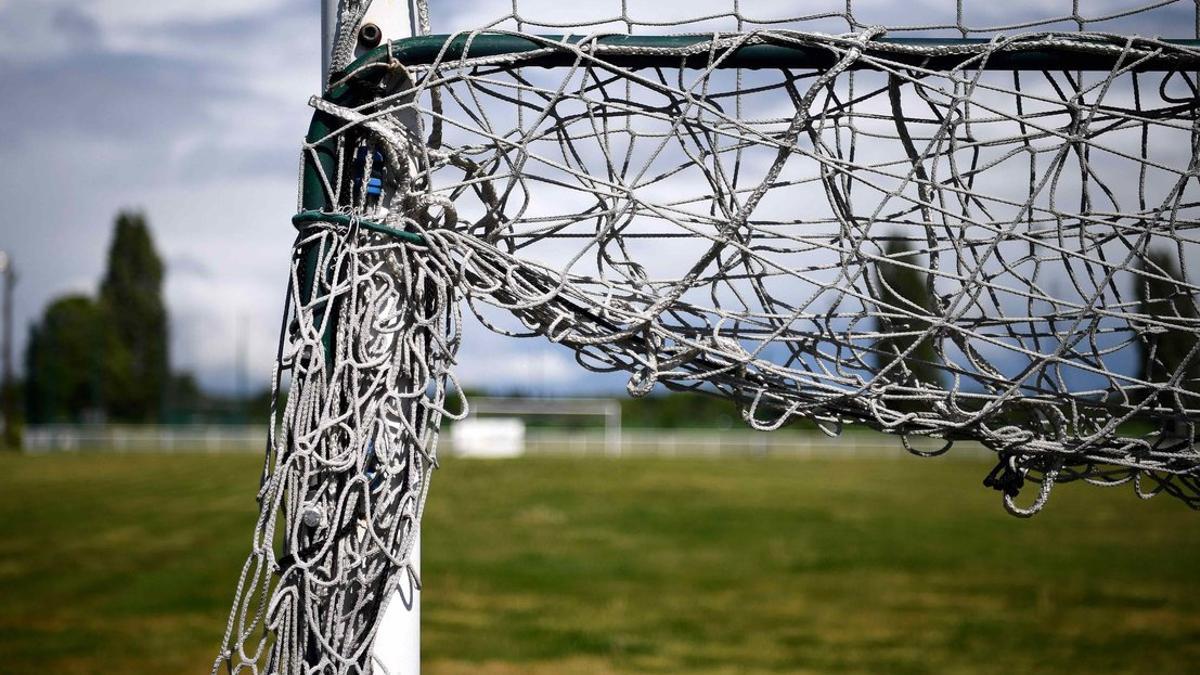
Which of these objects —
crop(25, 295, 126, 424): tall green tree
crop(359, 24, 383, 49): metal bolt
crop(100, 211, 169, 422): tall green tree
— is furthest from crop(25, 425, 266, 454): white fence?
crop(359, 24, 383, 49): metal bolt

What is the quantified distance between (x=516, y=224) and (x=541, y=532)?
9.69m

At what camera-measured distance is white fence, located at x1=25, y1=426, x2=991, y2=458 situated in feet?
93.5

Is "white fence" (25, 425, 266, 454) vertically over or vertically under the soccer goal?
under

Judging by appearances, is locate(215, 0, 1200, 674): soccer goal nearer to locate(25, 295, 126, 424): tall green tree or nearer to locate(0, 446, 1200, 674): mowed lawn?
locate(0, 446, 1200, 674): mowed lawn

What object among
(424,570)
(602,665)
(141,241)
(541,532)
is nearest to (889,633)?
(602,665)

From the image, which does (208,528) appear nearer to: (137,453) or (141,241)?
(137,453)

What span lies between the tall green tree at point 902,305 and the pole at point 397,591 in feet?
3.53

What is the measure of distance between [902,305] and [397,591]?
1.24m

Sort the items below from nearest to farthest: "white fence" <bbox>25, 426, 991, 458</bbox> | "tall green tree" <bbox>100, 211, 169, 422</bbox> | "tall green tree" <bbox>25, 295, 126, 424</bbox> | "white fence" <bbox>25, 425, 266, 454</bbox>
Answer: "white fence" <bbox>25, 426, 991, 458</bbox>
"white fence" <bbox>25, 425, 266, 454</bbox>
"tall green tree" <bbox>25, 295, 126, 424</bbox>
"tall green tree" <bbox>100, 211, 169, 422</bbox>

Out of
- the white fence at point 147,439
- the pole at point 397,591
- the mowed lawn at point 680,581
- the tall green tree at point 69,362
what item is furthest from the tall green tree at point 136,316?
the pole at point 397,591

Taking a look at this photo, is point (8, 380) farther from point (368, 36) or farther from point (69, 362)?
point (368, 36)

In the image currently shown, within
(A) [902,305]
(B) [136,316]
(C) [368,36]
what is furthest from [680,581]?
(B) [136,316]

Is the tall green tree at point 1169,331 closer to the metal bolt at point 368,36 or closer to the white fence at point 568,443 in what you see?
the metal bolt at point 368,36

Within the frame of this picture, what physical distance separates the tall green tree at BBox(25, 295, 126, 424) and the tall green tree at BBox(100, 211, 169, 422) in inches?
22.0
